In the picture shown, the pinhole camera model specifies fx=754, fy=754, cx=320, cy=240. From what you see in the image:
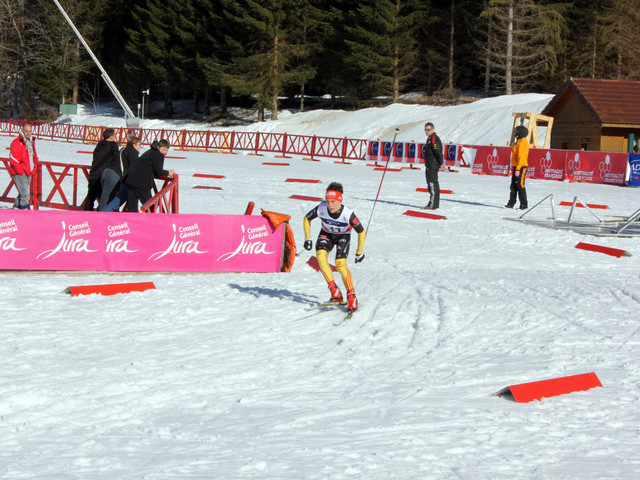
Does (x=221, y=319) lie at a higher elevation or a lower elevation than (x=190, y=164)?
lower

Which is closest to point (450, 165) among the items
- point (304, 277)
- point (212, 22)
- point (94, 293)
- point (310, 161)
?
point (310, 161)

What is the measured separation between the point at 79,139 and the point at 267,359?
135ft

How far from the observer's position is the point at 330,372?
253 inches

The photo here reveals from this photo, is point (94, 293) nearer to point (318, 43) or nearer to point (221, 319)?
point (221, 319)

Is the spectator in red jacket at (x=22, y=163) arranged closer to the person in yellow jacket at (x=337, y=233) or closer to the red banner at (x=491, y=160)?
the person in yellow jacket at (x=337, y=233)

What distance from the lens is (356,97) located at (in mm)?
60281

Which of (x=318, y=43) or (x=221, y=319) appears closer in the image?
(x=221, y=319)

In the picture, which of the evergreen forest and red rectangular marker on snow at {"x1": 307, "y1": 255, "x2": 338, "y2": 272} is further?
the evergreen forest

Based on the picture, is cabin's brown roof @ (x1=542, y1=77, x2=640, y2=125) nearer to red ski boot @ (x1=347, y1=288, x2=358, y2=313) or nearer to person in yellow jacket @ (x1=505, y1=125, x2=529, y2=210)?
person in yellow jacket @ (x1=505, y1=125, x2=529, y2=210)

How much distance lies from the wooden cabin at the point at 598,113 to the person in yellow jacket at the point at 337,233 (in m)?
30.9

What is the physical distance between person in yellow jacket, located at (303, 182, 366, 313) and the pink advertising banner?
2.52 metres

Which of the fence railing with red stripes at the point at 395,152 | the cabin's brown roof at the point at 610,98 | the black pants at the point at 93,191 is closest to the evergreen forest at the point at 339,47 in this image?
the cabin's brown roof at the point at 610,98

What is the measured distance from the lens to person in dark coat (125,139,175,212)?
11.7 m

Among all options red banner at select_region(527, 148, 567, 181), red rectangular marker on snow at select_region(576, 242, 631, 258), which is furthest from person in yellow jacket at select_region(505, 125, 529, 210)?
red banner at select_region(527, 148, 567, 181)
